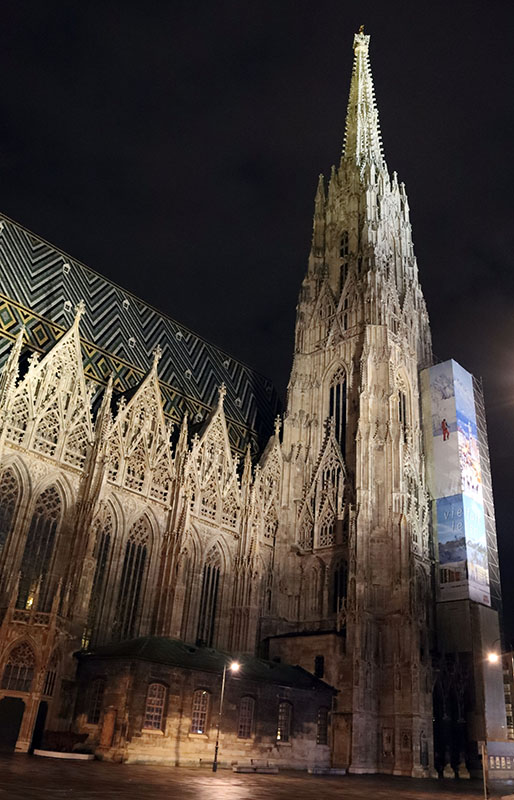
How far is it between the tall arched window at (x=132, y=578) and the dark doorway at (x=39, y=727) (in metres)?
6.40

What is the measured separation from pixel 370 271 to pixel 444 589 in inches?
1007

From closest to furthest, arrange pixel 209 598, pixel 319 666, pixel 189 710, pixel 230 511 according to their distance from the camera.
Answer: pixel 189 710
pixel 319 666
pixel 209 598
pixel 230 511

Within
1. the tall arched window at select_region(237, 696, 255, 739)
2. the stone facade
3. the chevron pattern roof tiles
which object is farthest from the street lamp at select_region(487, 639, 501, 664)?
the chevron pattern roof tiles

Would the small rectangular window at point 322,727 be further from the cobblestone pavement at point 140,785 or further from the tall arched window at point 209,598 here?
the cobblestone pavement at point 140,785

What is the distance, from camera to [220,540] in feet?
139

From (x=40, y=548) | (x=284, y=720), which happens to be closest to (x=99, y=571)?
(x=40, y=548)

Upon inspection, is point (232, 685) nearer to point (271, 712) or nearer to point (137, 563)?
point (271, 712)

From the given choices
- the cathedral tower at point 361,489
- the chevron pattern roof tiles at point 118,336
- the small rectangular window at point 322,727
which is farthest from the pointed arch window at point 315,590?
the chevron pattern roof tiles at point 118,336

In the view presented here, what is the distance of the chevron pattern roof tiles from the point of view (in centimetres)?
4194

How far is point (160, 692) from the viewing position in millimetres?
29906

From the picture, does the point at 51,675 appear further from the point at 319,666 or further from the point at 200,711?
the point at 319,666

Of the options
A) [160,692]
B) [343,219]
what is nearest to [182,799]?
[160,692]

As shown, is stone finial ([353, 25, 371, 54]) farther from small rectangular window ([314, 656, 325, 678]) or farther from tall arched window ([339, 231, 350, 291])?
small rectangular window ([314, 656, 325, 678])

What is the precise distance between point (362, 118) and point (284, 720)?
59.4 m
